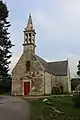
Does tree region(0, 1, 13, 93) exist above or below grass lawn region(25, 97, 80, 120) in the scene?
above

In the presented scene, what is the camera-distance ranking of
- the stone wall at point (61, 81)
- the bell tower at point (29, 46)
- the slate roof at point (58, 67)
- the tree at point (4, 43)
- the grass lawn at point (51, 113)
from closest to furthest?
the grass lawn at point (51, 113) → the tree at point (4, 43) → the bell tower at point (29, 46) → the stone wall at point (61, 81) → the slate roof at point (58, 67)

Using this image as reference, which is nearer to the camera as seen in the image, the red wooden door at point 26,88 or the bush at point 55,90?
the red wooden door at point 26,88

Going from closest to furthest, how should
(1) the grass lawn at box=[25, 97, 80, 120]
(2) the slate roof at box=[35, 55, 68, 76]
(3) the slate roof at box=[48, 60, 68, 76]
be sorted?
(1) the grass lawn at box=[25, 97, 80, 120] < (2) the slate roof at box=[35, 55, 68, 76] < (3) the slate roof at box=[48, 60, 68, 76]

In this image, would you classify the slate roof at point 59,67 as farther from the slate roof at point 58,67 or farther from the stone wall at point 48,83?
the stone wall at point 48,83

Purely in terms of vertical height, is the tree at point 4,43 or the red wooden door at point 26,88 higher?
the tree at point 4,43

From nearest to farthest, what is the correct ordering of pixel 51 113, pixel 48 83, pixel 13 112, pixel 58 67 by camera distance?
pixel 13 112, pixel 51 113, pixel 48 83, pixel 58 67

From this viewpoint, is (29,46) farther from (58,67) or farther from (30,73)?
(58,67)

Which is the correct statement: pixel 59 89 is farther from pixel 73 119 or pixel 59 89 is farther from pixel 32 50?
pixel 73 119

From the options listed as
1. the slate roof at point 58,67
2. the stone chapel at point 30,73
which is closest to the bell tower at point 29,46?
the stone chapel at point 30,73

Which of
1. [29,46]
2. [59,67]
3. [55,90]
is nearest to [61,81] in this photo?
[55,90]

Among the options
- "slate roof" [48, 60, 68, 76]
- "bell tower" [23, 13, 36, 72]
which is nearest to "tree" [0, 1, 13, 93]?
"bell tower" [23, 13, 36, 72]

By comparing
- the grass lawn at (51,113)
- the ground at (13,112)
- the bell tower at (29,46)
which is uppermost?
the bell tower at (29,46)

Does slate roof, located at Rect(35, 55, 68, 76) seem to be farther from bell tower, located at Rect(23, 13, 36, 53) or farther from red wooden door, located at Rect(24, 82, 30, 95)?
red wooden door, located at Rect(24, 82, 30, 95)

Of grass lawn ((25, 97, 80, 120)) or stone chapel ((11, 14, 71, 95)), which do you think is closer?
grass lawn ((25, 97, 80, 120))
